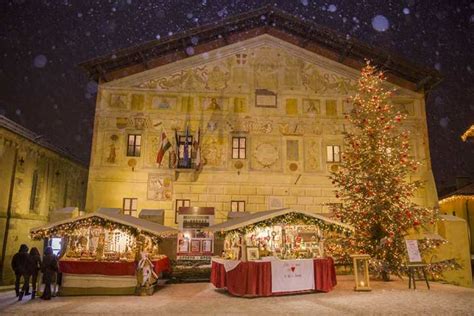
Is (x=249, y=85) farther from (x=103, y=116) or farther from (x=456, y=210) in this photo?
(x=456, y=210)

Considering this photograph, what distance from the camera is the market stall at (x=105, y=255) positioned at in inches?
505

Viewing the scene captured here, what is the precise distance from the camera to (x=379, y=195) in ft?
50.5

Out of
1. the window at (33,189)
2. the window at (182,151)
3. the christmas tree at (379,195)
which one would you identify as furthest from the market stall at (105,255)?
the window at (33,189)

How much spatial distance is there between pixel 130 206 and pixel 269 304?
10573 millimetres

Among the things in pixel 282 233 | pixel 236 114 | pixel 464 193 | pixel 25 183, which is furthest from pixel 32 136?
pixel 464 193

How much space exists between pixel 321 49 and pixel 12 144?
57.9 feet

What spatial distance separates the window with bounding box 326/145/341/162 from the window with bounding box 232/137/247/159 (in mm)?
4385

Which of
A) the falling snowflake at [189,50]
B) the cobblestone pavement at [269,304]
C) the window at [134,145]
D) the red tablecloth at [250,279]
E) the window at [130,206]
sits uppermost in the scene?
the falling snowflake at [189,50]

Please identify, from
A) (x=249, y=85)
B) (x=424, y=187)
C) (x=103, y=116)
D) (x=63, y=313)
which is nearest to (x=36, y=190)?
(x=103, y=116)

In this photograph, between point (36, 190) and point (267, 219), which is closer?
point (267, 219)

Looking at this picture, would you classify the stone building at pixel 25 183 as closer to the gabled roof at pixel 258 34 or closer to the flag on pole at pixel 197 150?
the gabled roof at pixel 258 34

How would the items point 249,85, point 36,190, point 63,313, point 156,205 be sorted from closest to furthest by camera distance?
point 63,313
point 156,205
point 249,85
point 36,190

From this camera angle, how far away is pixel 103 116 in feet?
66.3

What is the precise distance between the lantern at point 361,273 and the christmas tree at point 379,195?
159cm
